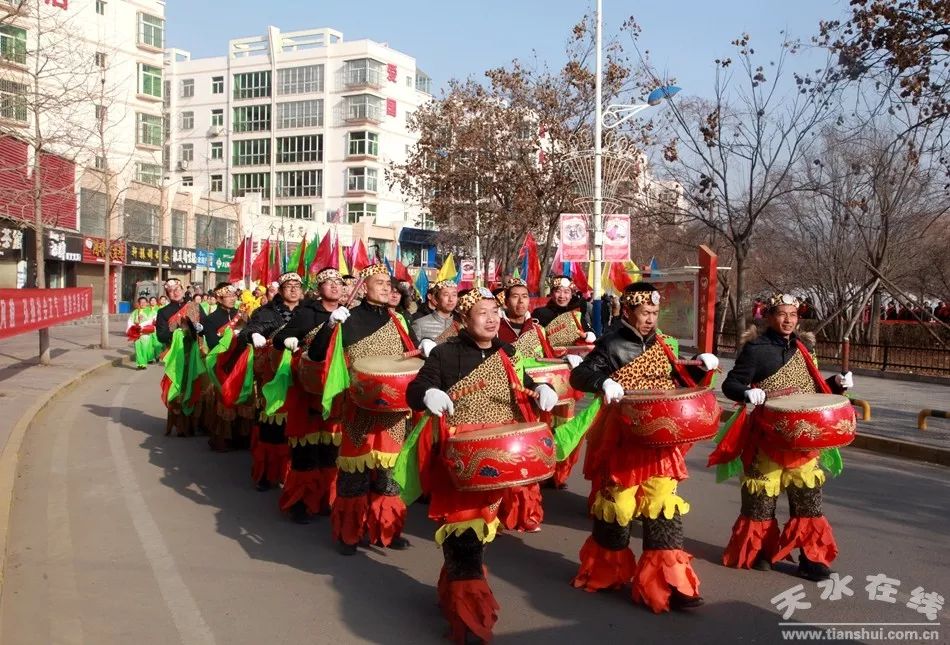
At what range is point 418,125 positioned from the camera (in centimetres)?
3141

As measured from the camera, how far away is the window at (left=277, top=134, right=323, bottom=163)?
226 feet

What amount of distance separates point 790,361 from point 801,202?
64.1 ft

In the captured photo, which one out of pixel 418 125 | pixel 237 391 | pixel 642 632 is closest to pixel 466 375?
pixel 642 632

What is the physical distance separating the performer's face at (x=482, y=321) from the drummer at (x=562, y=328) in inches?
97.9

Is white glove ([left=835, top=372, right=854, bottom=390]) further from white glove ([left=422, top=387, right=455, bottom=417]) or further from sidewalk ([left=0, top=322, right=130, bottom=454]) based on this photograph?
sidewalk ([left=0, top=322, right=130, bottom=454])

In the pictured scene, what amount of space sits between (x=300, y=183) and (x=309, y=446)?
2547 inches

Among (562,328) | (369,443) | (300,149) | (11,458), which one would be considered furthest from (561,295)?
(300,149)

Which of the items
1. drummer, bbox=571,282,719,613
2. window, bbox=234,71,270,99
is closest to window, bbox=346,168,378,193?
window, bbox=234,71,270,99

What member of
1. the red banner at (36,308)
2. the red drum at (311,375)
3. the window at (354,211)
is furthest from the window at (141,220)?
the red drum at (311,375)

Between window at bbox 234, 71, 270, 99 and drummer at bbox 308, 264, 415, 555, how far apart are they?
66851 mm

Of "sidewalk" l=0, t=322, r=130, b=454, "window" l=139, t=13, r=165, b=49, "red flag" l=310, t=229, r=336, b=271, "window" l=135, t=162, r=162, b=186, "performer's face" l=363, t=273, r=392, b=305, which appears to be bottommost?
"sidewalk" l=0, t=322, r=130, b=454

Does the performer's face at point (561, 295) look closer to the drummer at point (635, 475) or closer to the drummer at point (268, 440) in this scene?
the drummer at point (268, 440)

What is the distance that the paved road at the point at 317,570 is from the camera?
486cm

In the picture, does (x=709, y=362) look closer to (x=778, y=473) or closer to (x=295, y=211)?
(x=778, y=473)
